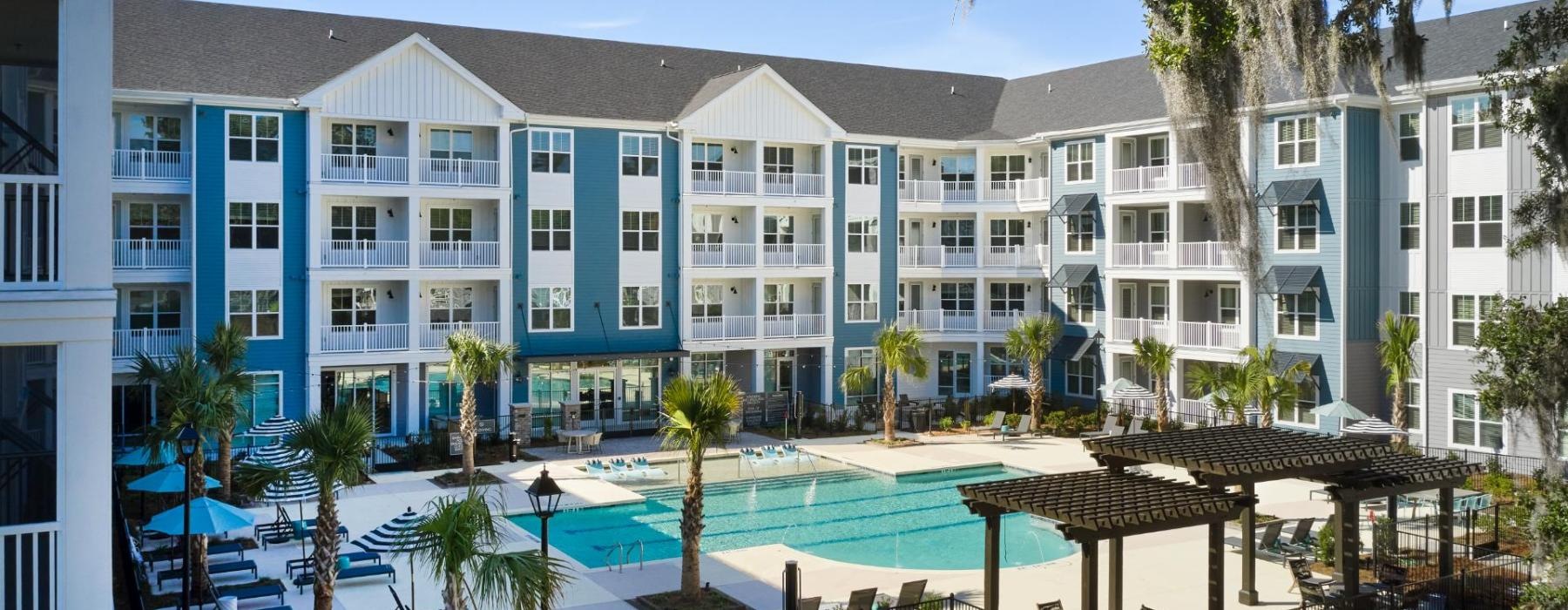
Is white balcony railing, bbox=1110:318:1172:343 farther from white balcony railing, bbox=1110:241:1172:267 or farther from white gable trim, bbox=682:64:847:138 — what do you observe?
white gable trim, bbox=682:64:847:138

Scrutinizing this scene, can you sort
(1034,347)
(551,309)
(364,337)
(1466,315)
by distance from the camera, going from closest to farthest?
(1466,315) < (364,337) < (551,309) < (1034,347)

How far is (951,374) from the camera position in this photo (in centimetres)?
4231

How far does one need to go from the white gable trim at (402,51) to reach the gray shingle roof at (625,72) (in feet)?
2.08

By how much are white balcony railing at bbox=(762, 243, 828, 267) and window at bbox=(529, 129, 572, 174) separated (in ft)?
21.6

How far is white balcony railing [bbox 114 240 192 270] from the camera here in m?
30.8

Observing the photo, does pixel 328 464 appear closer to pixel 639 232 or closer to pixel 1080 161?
pixel 639 232

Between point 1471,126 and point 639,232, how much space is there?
2146 centimetres

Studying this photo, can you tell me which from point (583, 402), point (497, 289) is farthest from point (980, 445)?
point (497, 289)

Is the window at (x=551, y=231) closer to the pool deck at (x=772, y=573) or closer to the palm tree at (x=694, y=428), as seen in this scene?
the pool deck at (x=772, y=573)

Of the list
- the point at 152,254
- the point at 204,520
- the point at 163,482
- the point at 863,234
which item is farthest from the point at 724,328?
the point at 204,520

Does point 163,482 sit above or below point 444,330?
below

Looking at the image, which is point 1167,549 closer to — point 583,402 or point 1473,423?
point 1473,423

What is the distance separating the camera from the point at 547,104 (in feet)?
117

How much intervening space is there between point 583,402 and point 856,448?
325 inches
